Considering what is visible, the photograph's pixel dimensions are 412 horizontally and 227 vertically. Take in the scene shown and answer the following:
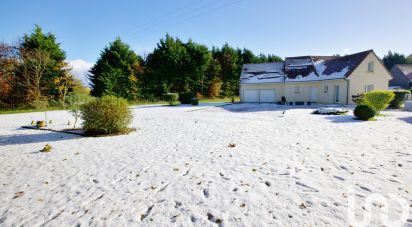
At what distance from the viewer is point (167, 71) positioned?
36.8 meters

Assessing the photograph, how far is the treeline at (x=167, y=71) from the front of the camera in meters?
32.8

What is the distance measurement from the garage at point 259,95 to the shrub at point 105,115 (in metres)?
23.7

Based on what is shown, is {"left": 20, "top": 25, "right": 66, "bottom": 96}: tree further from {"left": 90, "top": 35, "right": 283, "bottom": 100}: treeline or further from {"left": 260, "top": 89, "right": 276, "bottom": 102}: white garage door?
{"left": 260, "top": 89, "right": 276, "bottom": 102}: white garage door

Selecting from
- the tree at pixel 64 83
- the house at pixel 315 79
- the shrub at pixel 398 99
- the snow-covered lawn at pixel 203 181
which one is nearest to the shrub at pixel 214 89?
the house at pixel 315 79

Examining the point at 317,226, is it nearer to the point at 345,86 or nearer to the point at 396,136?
the point at 396,136

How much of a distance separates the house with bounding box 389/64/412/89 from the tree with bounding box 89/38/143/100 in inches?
2049

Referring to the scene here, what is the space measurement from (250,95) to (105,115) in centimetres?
2471

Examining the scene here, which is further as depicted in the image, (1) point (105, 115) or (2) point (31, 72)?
(2) point (31, 72)

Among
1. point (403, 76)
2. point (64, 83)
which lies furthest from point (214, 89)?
point (403, 76)

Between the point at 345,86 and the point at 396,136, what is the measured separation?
58.6ft

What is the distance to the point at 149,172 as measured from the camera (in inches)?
207

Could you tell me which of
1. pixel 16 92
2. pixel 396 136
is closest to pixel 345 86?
pixel 396 136

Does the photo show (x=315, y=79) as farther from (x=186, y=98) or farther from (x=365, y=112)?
(x=186, y=98)

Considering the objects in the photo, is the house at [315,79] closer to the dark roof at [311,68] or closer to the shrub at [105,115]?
the dark roof at [311,68]
